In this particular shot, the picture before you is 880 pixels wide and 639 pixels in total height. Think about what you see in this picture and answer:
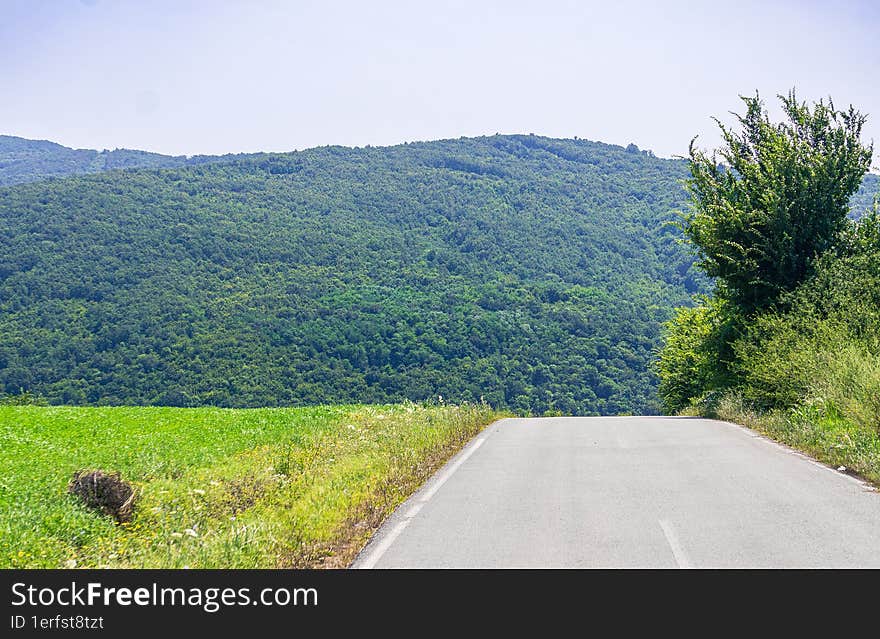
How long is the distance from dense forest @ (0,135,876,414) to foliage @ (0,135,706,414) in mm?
374

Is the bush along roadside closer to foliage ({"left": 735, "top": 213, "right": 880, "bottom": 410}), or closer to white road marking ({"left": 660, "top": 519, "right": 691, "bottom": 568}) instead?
foliage ({"left": 735, "top": 213, "right": 880, "bottom": 410})

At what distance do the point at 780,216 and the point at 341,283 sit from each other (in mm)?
98117

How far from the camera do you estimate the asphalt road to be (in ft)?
24.1

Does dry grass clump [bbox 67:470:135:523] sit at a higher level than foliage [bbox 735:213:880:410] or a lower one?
lower

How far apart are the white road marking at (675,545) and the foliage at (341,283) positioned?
59176 mm

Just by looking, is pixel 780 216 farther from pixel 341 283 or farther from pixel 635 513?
pixel 341 283

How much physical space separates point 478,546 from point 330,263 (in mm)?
124509

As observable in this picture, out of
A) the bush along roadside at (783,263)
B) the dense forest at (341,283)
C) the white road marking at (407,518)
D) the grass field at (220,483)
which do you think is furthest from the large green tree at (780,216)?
the dense forest at (341,283)

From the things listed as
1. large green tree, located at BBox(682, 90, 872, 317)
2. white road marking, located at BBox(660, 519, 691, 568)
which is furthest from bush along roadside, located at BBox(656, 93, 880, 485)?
white road marking, located at BBox(660, 519, 691, 568)

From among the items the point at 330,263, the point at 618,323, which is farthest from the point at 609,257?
the point at 330,263

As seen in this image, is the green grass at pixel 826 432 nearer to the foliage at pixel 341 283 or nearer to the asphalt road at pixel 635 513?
the asphalt road at pixel 635 513

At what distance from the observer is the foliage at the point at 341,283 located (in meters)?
82.0

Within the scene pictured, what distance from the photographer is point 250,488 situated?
40.1 ft
